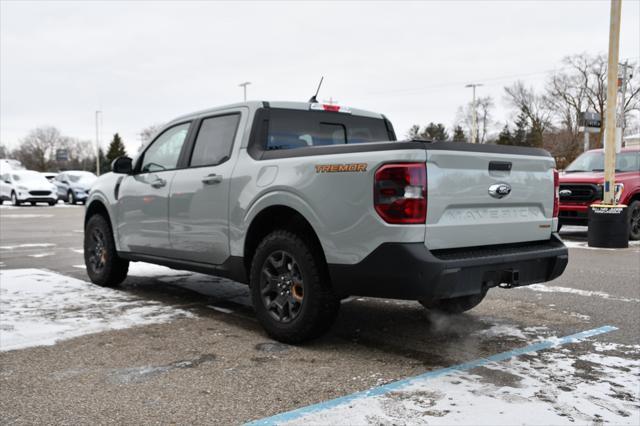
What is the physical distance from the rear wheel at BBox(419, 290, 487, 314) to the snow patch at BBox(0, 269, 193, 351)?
7.29 feet

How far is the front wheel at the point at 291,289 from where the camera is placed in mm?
4480

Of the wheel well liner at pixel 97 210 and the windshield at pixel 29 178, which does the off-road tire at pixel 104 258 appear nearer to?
the wheel well liner at pixel 97 210

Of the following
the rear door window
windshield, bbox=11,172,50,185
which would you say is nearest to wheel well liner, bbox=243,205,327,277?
the rear door window

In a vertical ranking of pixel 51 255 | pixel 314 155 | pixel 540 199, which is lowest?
pixel 51 255

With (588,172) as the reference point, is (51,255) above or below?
below

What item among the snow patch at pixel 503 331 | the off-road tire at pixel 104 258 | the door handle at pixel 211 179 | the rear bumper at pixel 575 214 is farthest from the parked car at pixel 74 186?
the snow patch at pixel 503 331

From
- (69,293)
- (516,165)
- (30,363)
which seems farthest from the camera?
(69,293)

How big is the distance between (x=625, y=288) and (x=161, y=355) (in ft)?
16.9

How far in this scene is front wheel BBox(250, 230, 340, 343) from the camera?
4.48 m

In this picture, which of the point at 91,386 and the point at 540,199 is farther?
the point at 540,199

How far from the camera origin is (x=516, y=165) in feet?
15.1

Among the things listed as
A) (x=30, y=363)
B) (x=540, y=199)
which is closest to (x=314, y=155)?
(x=540, y=199)

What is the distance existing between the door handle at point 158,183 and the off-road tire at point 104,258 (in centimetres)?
118

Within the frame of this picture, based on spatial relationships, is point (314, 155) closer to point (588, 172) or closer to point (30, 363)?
point (30, 363)
